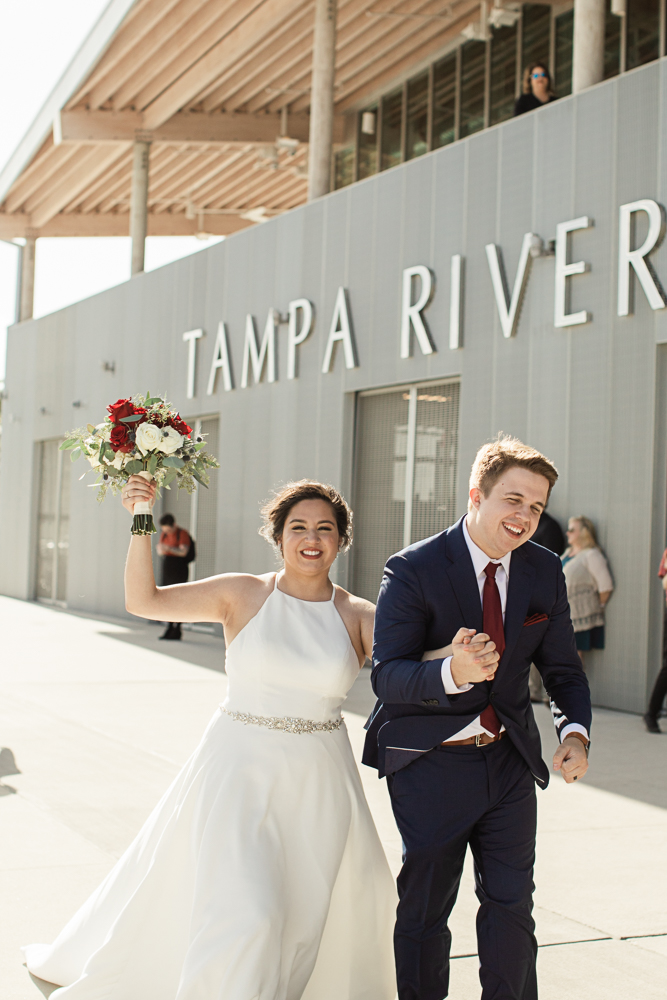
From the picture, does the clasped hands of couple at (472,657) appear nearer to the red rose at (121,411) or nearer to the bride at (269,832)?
the bride at (269,832)

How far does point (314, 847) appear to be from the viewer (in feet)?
10.9

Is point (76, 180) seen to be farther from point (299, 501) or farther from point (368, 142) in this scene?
point (299, 501)

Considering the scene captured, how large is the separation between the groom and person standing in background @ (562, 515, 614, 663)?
21.5ft

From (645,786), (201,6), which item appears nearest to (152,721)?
(645,786)

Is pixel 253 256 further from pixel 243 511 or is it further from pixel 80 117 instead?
pixel 80 117

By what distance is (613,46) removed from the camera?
1391 centimetres

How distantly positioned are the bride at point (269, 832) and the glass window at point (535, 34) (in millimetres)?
13193

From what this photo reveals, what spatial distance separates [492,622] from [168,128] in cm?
1724

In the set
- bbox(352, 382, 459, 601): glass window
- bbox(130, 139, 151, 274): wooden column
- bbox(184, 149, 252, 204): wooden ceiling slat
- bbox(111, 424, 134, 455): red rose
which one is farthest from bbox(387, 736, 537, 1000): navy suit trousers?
bbox(184, 149, 252, 204): wooden ceiling slat

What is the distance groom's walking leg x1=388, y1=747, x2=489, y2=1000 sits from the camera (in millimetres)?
2980

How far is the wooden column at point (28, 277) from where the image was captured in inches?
979

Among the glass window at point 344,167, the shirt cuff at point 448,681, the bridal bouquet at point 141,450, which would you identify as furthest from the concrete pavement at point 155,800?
the glass window at point 344,167

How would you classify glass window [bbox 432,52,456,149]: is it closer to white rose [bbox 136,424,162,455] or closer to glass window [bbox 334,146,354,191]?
glass window [bbox 334,146,354,191]

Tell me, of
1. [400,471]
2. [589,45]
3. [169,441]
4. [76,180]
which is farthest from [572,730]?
[76,180]
